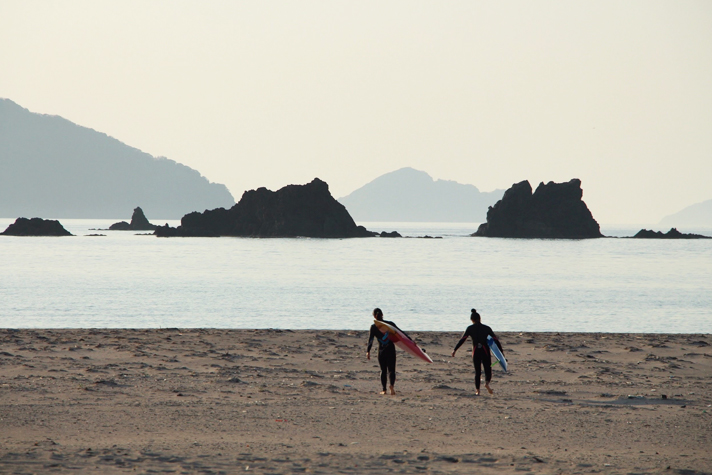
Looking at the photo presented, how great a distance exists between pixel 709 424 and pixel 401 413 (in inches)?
211

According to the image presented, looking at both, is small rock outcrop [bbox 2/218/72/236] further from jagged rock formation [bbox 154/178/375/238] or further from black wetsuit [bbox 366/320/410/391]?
black wetsuit [bbox 366/320/410/391]

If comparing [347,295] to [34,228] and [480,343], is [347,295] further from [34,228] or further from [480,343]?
[34,228]

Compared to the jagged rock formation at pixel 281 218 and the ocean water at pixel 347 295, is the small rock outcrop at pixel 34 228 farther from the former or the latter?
the ocean water at pixel 347 295

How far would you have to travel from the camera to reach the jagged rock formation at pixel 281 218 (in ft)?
546

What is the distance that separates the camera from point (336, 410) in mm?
13188

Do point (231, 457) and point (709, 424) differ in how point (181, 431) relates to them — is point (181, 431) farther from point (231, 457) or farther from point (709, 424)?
point (709, 424)

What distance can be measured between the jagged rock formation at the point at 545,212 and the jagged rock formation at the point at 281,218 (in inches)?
1484

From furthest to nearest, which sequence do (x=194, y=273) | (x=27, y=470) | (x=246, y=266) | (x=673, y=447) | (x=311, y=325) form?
(x=246, y=266) → (x=194, y=273) → (x=311, y=325) → (x=673, y=447) → (x=27, y=470)

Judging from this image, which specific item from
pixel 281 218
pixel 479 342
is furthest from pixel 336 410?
pixel 281 218

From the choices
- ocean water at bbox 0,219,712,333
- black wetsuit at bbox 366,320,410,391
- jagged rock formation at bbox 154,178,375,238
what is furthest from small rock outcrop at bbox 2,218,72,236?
black wetsuit at bbox 366,320,410,391

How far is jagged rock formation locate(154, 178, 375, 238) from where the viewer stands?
166 m

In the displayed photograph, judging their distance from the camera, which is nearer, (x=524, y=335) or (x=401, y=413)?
(x=401, y=413)

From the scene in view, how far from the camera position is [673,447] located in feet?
35.6

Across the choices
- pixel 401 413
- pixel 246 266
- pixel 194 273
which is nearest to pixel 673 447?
pixel 401 413
